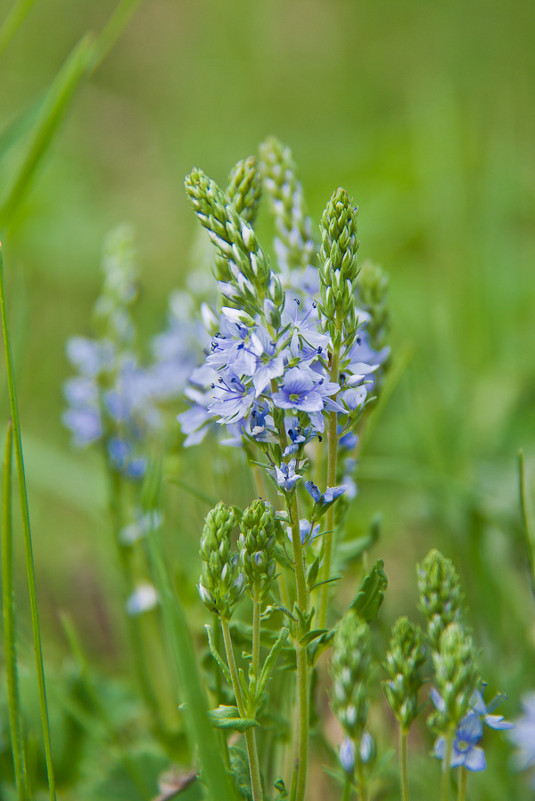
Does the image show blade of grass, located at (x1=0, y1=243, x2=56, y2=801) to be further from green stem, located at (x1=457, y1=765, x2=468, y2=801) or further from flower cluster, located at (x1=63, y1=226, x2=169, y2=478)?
flower cluster, located at (x1=63, y1=226, x2=169, y2=478)

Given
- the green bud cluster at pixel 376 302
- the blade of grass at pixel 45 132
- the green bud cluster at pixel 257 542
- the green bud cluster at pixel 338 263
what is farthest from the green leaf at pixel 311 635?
the blade of grass at pixel 45 132

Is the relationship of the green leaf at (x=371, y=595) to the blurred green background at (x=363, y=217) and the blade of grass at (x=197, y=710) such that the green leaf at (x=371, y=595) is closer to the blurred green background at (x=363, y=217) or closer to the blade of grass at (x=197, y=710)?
the blade of grass at (x=197, y=710)

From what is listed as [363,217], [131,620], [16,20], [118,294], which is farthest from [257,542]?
[363,217]

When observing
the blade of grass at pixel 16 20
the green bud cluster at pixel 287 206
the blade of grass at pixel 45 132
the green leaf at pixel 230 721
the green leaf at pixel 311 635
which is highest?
the blade of grass at pixel 16 20

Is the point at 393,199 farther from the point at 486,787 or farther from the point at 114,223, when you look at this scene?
the point at 486,787

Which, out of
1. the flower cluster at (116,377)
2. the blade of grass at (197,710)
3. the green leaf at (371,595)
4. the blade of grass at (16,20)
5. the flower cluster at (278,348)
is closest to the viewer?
the blade of grass at (197,710)

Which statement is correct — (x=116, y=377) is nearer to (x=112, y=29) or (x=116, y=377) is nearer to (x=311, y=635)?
(x=112, y=29)
